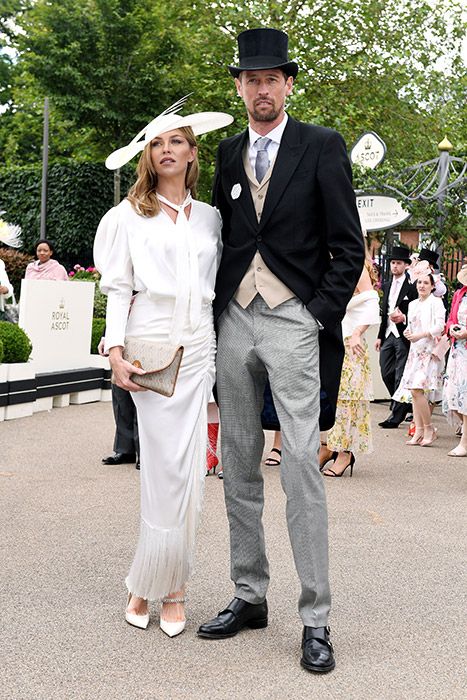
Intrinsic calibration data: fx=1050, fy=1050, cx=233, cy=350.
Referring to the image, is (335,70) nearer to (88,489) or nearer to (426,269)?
(426,269)

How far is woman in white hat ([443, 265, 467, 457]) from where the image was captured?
9297mm

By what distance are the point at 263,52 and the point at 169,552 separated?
6.27 ft

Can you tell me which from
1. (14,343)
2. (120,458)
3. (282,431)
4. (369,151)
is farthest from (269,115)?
(369,151)

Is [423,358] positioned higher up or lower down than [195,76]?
lower down

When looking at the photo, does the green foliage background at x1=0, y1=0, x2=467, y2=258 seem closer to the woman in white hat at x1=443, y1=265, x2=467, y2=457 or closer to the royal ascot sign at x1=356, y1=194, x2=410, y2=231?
the royal ascot sign at x1=356, y1=194, x2=410, y2=231

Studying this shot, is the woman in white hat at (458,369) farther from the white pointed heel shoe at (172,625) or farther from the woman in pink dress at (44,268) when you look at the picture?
the woman in pink dress at (44,268)

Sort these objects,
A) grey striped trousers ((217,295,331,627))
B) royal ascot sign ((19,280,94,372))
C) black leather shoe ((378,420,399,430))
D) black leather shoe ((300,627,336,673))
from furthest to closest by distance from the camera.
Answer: royal ascot sign ((19,280,94,372)), black leather shoe ((378,420,399,430)), grey striped trousers ((217,295,331,627)), black leather shoe ((300,627,336,673))

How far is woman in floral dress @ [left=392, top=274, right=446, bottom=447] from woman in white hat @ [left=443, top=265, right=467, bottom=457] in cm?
44

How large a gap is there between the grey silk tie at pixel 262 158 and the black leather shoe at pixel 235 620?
1.63m

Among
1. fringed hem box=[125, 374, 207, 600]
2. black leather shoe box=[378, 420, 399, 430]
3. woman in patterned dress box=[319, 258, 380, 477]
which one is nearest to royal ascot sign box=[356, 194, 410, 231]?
black leather shoe box=[378, 420, 399, 430]

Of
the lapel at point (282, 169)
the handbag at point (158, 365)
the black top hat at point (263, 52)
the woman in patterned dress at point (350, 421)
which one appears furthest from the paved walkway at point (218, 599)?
the black top hat at point (263, 52)

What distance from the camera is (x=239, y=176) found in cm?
396

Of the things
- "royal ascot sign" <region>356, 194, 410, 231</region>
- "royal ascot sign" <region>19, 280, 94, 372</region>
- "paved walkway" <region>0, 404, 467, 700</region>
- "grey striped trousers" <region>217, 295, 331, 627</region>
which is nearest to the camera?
"paved walkway" <region>0, 404, 467, 700</region>

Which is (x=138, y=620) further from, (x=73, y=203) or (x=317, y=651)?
(x=73, y=203)
